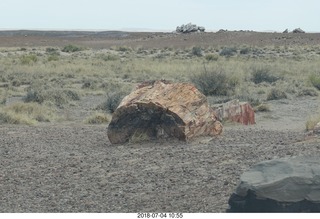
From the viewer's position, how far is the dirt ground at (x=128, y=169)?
9.46 metres

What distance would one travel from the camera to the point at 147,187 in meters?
10.3

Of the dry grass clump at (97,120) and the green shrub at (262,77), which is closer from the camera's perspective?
the dry grass clump at (97,120)

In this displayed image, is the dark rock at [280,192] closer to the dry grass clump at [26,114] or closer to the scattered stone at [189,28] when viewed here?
the dry grass clump at [26,114]

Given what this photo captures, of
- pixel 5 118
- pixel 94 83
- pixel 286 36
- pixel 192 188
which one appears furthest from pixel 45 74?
pixel 286 36

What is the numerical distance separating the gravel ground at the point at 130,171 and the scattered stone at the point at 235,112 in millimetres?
2564

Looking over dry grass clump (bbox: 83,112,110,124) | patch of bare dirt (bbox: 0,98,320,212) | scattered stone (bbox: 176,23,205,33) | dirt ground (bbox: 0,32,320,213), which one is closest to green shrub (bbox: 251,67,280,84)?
dry grass clump (bbox: 83,112,110,124)

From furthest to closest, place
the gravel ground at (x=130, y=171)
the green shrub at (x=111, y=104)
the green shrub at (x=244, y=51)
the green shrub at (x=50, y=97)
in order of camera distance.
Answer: the green shrub at (x=244, y=51) < the green shrub at (x=50, y=97) < the green shrub at (x=111, y=104) < the gravel ground at (x=130, y=171)

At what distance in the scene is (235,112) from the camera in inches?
759

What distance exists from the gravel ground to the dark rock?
0.60m

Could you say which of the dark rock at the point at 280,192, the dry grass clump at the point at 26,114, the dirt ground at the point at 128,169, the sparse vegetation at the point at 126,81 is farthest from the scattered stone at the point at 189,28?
the dark rock at the point at 280,192

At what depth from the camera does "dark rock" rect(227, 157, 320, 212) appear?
25.6ft

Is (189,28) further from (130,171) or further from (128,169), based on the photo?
(130,171)

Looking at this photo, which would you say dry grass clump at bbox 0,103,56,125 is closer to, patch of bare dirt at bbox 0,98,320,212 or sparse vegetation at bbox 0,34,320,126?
sparse vegetation at bbox 0,34,320,126

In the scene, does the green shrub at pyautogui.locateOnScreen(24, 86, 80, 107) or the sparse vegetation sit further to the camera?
the sparse vegetation
